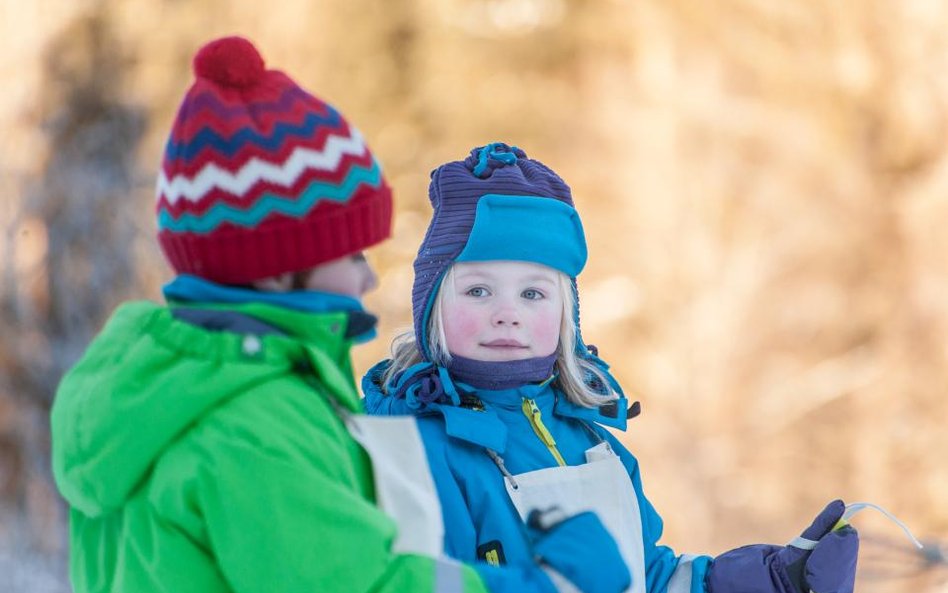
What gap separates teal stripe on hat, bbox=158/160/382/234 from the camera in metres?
1.20

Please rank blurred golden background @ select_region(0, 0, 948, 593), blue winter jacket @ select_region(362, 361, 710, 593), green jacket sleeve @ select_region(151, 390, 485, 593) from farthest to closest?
blurred golden background @ select_region(0, 0, 948, 593) < blue winter jacket @ select_region(362, 361, 710, 593) < green jacket sleeve @ select_region(151, 390, 485, 593)

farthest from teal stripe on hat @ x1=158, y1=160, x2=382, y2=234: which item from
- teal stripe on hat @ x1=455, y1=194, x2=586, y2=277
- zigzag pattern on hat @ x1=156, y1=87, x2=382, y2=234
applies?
teal stripe on hat @ x1=455, y1=194, x2=586, y2=277

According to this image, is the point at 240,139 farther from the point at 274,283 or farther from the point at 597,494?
the point at 597,494

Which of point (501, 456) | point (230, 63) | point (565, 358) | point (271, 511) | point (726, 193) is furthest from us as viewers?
point (726, 193)

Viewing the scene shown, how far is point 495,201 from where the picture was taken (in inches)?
69.5

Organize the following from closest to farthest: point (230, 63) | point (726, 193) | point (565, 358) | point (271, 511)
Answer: point (271, 511) < point (230, 63) < point (565, 358) < point (726, 193)

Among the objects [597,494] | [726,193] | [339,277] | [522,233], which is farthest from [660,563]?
[726,193]

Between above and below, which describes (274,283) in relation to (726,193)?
above

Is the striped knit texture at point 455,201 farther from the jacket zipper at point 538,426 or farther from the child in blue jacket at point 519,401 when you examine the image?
the jacket zipper at point 538,426

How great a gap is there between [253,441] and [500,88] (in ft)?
35.3

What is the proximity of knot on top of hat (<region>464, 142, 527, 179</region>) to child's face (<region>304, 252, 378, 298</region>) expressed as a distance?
1.83 ft

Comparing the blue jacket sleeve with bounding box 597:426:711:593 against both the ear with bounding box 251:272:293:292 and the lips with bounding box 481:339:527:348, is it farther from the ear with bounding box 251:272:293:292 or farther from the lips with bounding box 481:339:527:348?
the ear with bounding box 251:272:293:292

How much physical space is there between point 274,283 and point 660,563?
843 mm

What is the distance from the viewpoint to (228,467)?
3.71 feet
